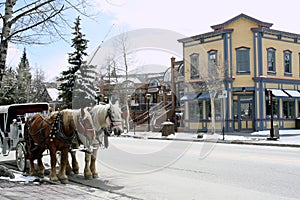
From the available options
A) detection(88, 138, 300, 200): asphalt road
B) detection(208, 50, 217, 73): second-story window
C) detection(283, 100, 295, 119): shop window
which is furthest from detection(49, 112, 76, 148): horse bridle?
detection(283, 100, 295, 119): shop window

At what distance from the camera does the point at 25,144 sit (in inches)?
444

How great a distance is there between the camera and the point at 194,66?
113ft

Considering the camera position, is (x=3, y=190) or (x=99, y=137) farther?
(x=99, y=137)

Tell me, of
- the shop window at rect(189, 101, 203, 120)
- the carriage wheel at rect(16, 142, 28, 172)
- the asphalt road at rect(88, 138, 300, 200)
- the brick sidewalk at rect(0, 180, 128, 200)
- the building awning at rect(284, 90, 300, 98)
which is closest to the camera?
the brick sidewalk at rect(0, 180, 128, 200)

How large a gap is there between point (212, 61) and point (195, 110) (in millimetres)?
4892

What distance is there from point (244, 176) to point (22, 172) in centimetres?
661

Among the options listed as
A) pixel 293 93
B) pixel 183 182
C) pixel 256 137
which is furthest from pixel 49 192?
pixel 293 93

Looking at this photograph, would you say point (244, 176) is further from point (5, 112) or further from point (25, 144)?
point (5, 112)

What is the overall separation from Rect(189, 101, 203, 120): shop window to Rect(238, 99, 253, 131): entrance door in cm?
362

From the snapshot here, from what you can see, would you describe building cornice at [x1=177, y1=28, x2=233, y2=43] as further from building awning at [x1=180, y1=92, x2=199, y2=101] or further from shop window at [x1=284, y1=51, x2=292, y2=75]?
shop window at [x1=284, y1=51, x2=292, y2=75]

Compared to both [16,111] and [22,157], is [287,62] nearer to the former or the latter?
[16,111]

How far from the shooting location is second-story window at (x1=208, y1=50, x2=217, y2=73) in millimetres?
31481

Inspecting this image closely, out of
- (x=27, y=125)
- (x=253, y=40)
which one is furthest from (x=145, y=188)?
(x=253, y=40)

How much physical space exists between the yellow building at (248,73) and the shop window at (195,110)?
0.12 meters
